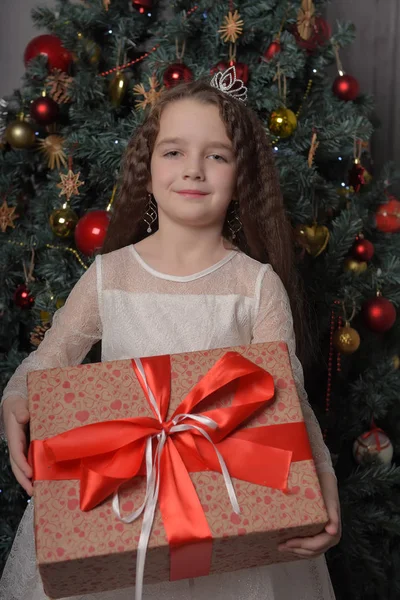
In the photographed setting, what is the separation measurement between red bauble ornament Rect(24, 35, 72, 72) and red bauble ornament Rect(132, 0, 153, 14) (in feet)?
0.73

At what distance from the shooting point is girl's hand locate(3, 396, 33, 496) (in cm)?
109

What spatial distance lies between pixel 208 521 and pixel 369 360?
4.16 ft

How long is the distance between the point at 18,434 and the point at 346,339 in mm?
999

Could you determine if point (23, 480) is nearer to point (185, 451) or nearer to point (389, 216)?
→ point (185, 451)

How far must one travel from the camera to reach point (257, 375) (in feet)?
3.27

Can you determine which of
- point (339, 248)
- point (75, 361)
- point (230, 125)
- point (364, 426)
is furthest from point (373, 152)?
point (75, 361)

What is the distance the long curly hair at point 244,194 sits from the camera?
52.9 inches

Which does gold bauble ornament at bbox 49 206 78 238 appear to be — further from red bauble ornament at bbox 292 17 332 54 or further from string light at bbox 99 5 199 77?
red bauble ornament at bbox 292 17 332 54

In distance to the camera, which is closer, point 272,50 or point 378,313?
point 272,50

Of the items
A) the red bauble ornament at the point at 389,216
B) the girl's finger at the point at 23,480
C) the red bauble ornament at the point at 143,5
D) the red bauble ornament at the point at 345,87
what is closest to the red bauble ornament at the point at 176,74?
the red bauble ornament at the point at 143,5

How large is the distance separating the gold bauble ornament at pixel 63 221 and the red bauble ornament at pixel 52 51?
1.33 feet

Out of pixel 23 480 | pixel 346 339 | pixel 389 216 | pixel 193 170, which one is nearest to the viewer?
pixel 23 480

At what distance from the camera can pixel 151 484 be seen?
925mm

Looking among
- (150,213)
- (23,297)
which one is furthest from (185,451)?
(23,297)
